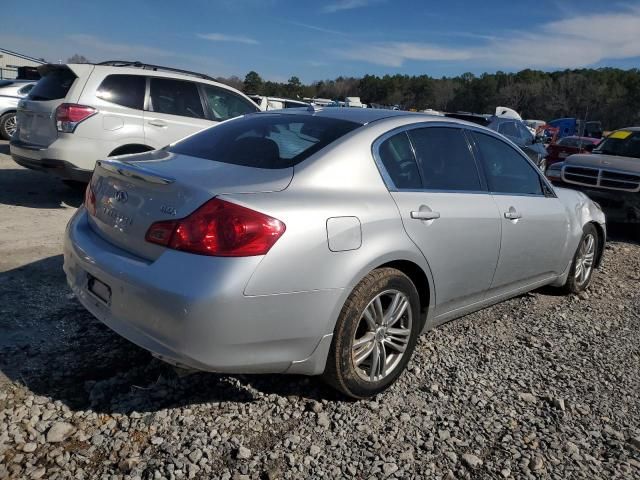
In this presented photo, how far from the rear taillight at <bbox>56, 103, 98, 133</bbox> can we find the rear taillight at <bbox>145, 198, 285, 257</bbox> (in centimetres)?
468

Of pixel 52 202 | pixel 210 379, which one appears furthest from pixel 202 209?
pixel 52 202

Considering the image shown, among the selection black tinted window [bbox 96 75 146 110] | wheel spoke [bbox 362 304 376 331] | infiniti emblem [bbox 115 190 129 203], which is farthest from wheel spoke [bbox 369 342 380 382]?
black tinted window [bbox 96 75 146 110]

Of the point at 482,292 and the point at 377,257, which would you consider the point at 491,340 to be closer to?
the point at 482,292

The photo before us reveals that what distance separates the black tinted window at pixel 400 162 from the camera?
306cm

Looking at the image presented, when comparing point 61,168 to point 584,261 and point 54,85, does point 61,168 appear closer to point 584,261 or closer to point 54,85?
point 54,85

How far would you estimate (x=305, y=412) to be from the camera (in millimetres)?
2816

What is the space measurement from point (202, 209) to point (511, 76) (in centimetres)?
8856

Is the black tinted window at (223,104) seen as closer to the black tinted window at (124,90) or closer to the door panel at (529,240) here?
the black tinted window at (124,90)

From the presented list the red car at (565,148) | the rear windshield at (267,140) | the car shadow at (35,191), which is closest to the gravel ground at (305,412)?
the rear windshield at (267,140)

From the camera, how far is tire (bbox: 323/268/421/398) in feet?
8.86

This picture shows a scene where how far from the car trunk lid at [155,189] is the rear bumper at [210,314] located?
0.40 feet

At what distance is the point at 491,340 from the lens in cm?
393

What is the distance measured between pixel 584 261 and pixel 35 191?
23.0ft

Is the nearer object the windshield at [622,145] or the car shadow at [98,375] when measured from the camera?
the car shadow at [98,375]
